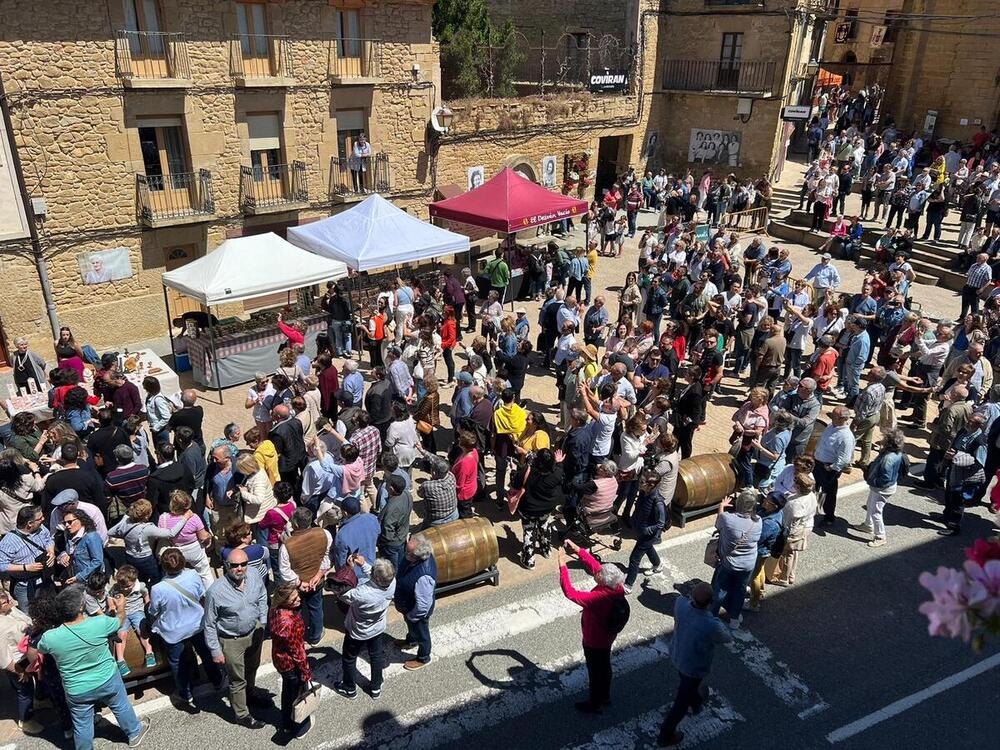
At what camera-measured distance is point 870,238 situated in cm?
2033

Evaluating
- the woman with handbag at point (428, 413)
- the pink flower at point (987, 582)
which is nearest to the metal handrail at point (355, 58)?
the woman with handbag at point (428, 413)

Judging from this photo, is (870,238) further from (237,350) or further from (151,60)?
(151,60)

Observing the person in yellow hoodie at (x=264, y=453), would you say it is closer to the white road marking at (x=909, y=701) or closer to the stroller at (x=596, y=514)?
the stroller at (x=596, y=514)

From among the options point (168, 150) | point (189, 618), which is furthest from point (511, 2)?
point (189, 618)

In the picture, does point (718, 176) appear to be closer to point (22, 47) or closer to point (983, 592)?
point (22, 47)

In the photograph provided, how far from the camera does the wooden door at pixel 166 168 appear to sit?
14953 mm

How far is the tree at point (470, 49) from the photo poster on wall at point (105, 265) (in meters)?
13.3

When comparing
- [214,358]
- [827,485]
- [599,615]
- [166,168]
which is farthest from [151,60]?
[827,485]

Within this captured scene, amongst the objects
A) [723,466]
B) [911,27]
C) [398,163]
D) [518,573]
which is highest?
[911,27]

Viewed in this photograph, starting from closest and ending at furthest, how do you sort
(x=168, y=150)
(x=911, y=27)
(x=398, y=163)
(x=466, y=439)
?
(x=466, y=439) < (x=168, y=150) < (x=398, y=163) < (x=911, y=27)

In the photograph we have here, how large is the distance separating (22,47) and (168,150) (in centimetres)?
293

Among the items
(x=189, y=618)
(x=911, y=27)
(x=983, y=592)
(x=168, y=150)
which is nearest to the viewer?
(x=983, y=592)

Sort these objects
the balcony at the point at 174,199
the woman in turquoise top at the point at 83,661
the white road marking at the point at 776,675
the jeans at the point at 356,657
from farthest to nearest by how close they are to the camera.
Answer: the balcony at the point at 174,199 < the white road marking at the point at 776,675 < the jeans at the point at 356,657 < the woman in turquoise top at the point at 83,661

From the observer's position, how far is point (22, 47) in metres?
13.0
